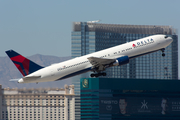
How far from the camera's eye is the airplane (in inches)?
3976

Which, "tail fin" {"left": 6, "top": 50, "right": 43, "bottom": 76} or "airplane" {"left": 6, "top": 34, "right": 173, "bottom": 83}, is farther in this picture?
"tail fin" {"left": 6, "top": 50, "right": 43, "bottom": 76}

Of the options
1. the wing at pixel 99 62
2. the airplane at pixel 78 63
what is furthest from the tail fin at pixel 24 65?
the wing at pixel 99 62

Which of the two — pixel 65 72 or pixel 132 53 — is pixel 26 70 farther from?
pixel 132 53

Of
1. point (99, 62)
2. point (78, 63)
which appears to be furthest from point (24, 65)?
point (99, 62)

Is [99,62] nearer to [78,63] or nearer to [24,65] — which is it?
[78,63]

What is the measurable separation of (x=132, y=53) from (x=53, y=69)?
18671 millimetres

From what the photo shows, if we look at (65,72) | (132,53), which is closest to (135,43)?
(132,53)

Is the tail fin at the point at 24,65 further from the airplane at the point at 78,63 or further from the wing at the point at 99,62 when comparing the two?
the wing at the point at 99,62

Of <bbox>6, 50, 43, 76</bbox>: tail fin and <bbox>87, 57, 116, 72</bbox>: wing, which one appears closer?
<bbox>87, 57, 116, 72</bbox>: wing

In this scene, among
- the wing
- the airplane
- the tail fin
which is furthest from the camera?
the tail fin

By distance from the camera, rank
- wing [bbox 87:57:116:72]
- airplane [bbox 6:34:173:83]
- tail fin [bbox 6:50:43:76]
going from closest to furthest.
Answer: airplane [bbox 6:34:173:83]
wing [bbox 87:57:116:72]
tail fin [bbox 6:50:43:76]

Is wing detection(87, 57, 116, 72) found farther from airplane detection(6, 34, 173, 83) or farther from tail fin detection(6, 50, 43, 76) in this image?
tail fin detection(6, 50, 43, 76)

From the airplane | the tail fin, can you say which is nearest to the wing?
the airplane

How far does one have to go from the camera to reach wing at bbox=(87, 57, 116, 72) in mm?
102012
